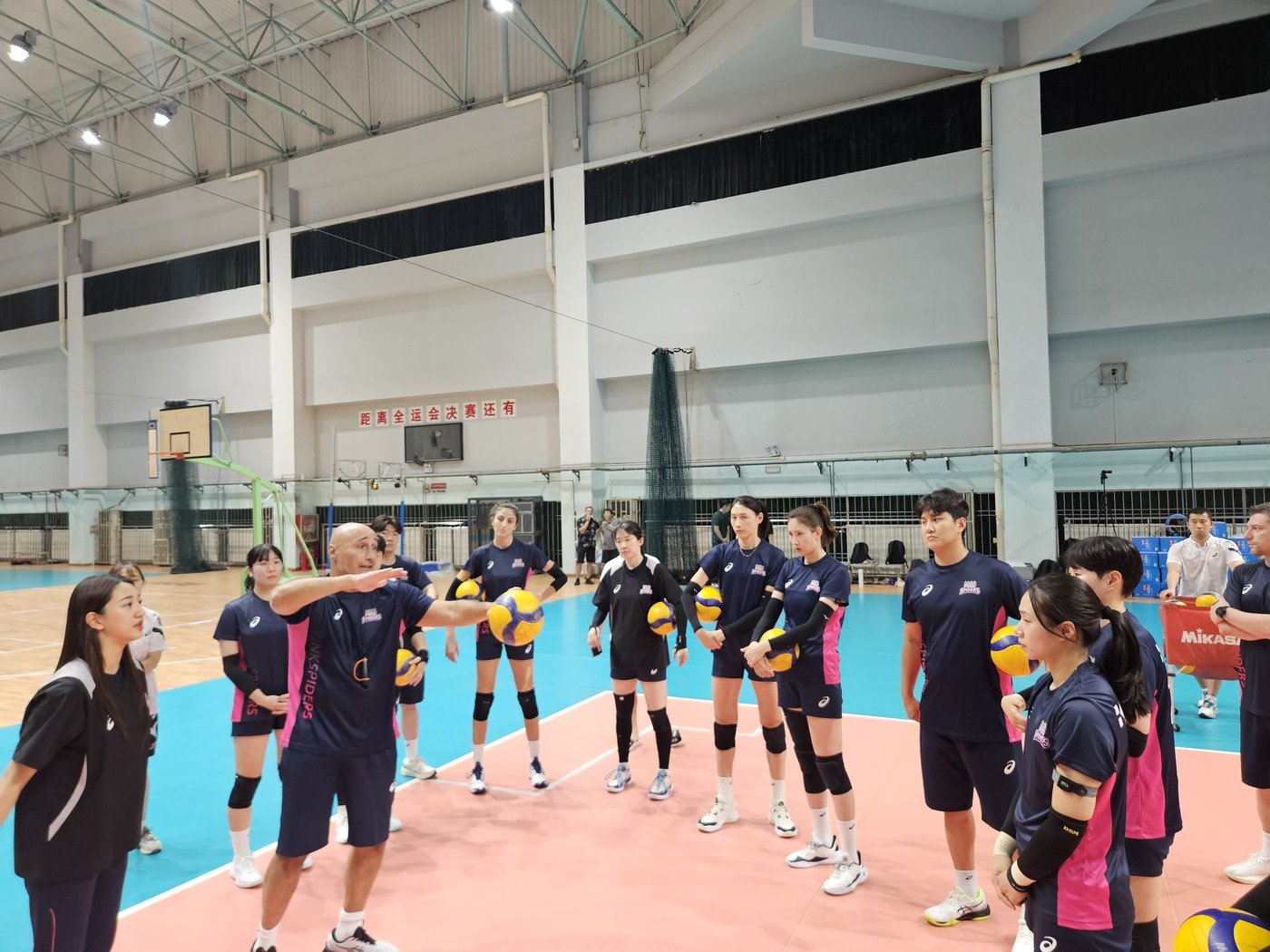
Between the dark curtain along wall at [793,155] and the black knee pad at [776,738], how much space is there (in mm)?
13257

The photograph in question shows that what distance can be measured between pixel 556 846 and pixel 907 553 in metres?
12.1

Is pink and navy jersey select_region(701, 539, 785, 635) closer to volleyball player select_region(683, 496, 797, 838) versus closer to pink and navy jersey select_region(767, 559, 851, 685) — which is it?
volleyball player select_region(683, 496, 797, 838)

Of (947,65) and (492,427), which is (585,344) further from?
(947,65)

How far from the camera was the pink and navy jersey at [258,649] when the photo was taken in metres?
4.07

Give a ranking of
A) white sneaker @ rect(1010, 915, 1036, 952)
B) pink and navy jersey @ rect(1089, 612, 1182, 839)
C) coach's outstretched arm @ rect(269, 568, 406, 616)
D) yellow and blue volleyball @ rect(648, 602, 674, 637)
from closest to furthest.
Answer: pink and navy jersey @ rect(1089, 612, 1182, 839)
coach's outstretched arm @ rect(269, 568, 406, 616)
white sneaker @ rect(1010, 915, 1036, 952)
yellow and blue volleyball @ rect(648, 602, 674, 637)

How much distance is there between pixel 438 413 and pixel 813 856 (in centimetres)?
1733

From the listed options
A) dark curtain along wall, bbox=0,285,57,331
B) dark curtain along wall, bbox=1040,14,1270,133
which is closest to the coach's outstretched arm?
dark curtain along wall, bbox=1040,14,1270,133

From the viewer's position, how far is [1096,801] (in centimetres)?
195

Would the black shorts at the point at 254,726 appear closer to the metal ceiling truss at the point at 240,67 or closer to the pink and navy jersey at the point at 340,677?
the pink and navy jersey at the point at 340,677

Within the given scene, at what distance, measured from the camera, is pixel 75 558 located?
24.6 metres

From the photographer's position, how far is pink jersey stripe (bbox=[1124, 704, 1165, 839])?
268 centimetres

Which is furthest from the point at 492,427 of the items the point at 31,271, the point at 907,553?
the point at 31,271

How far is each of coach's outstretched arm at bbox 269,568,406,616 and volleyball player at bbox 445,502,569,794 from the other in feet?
7.88

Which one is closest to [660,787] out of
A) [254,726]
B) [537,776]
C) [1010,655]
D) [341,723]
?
[537,776]
